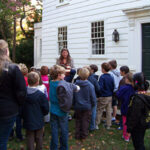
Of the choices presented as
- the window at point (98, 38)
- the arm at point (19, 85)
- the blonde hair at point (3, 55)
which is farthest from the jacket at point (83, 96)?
the window at point (98, 38)

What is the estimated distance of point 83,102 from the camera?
499cm

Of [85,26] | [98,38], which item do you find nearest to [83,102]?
[98,38]

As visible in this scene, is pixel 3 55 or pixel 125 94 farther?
pixel 125 94

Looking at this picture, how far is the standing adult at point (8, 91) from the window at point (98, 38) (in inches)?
340

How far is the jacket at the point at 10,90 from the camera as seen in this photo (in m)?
2.84

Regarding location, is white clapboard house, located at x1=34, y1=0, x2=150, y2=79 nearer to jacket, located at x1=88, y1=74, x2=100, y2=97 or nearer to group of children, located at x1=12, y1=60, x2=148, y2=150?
jacket, located at x1=88, y1=74, x2=100, y2=97

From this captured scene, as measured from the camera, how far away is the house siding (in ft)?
33.1

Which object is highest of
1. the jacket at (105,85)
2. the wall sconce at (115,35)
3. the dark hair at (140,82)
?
the wall sconce at (115,35)

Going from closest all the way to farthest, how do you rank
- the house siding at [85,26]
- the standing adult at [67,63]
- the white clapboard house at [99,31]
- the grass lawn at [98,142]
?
1. the grass lawn at [98,142]
2. the standing adult at [67,63]
3. the white clapboard house at [99,31]
4. the house siding at [85,26]

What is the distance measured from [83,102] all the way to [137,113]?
1589mm

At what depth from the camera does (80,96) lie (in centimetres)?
502

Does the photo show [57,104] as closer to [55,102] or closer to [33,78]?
[55,102]

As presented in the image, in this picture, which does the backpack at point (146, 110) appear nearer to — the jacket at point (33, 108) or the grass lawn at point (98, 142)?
the grass lawn at point (98, 142)

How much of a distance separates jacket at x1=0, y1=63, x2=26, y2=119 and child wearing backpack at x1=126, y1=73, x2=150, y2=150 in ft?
5.82
